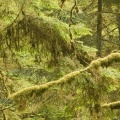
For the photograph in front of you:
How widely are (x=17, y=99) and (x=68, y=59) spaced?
1365mm

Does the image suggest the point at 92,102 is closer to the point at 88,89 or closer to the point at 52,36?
the point at 88,89

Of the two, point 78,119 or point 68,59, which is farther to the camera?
point 68,59

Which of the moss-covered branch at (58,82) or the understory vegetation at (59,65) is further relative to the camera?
the understory vegetation at (59,65)

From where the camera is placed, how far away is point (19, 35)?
4668 millimetres

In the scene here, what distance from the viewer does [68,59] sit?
15.1 feet

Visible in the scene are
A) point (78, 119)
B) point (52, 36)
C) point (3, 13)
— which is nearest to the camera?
point (78, 119)

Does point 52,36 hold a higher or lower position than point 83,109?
higher

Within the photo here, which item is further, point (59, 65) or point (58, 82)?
point (59, 65)

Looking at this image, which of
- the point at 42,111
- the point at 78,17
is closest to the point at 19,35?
the point at 78,17

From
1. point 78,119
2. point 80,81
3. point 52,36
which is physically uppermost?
point 52,36

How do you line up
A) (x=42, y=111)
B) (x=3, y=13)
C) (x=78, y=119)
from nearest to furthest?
(x=78, y=119) < (x=3, y=13) < (x=42, y=111)

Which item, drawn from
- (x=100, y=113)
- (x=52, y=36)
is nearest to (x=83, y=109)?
(x=100, y=113)

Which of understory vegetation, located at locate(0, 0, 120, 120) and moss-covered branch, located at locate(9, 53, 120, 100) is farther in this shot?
understory vegetation, located at locate(0, 0, 120, 120)

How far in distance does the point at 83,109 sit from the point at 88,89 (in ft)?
0.96
